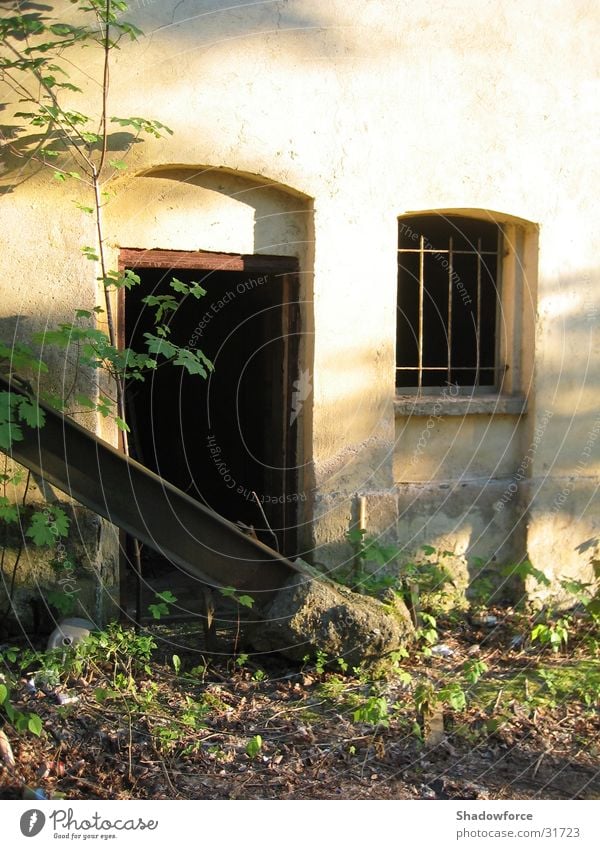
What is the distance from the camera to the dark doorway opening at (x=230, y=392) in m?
6.73

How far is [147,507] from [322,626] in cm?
126

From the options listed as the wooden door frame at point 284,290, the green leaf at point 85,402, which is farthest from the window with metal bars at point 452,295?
the green leaf at point 85,402

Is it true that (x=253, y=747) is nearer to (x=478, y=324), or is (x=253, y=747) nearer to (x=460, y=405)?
(x=460, y=405)

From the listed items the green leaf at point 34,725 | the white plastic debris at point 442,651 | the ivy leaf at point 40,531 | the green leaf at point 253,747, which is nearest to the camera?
the green leaf at point 34,725

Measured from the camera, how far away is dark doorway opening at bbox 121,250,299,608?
6.73 m

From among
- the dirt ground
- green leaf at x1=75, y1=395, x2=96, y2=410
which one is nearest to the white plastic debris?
the dirt ground

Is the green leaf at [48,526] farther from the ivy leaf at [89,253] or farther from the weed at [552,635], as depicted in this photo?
the weed at [552,635]

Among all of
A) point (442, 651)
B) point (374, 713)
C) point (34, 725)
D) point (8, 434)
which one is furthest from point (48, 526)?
point (442, 651)

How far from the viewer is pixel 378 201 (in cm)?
659

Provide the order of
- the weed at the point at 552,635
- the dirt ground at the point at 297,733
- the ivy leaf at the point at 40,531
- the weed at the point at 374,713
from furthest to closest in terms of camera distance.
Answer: the weed at the point at 552,635 → the ivy leaf at the point at 40,531 → the weed at the point at 374,713 → the dirt ground at the point at 297,733

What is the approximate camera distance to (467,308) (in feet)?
24.6

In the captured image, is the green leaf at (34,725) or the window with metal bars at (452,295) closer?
the green leaf at (34,725)

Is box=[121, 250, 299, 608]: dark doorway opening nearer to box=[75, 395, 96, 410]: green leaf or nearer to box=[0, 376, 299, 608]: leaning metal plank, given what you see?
box=[75, 395, 96, 410]: green leaf

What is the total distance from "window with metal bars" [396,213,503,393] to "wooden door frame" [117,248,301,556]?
94 centimetres
